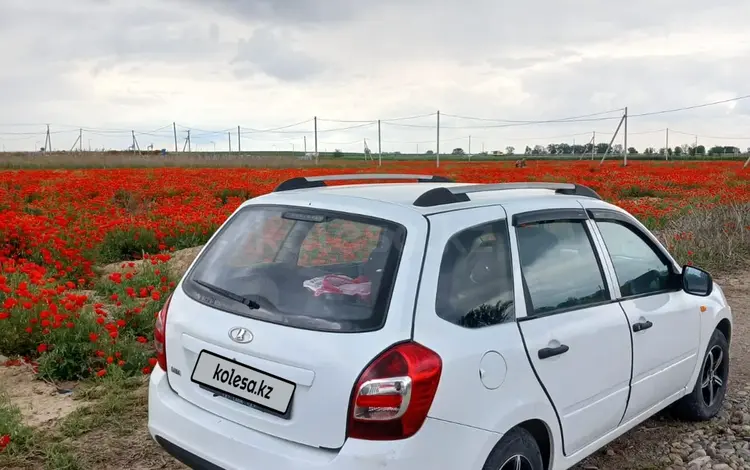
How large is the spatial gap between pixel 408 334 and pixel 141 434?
2.46 meters

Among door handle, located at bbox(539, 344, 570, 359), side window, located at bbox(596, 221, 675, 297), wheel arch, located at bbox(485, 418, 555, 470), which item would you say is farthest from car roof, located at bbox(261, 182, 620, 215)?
wheel arch, located at bbox(485, 418, 555, 470)

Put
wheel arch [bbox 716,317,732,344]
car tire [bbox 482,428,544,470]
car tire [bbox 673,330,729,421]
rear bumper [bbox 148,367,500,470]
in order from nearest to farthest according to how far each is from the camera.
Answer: rear bumper [bbox 148,367,500,470]
car tire [bbox 482,428,544,470]
car tire [bbox 673,330,729,421]
wheel arch [bbox 716,317,732,344]

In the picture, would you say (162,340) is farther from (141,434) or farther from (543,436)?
(543,436)

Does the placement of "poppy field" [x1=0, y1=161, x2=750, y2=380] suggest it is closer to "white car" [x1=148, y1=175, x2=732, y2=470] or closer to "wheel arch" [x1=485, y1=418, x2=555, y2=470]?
"white car" [x1=148, y1=175, x2=732, y2=470]

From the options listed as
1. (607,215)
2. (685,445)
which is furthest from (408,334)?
(685,445)

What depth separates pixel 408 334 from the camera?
7.83 ft

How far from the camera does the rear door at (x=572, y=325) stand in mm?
2900

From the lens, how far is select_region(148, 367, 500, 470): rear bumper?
7.50 ft

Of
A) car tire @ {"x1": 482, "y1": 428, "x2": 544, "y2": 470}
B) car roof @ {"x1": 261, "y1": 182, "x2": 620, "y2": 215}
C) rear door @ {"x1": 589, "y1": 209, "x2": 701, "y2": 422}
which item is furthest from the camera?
rear door @ {"x1": 589, "y1": 209, "x2": 701, "y2": 422}

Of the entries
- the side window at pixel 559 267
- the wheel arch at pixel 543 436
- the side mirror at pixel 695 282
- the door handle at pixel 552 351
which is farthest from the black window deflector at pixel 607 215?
the wheel arch at pixel 543 436

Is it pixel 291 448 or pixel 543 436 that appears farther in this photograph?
pixel 543 436

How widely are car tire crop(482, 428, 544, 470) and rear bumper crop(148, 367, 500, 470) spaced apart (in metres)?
0.08

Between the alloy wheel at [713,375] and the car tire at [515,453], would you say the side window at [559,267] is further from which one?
the alloy wheel at [713,375]

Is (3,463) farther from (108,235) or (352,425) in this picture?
(108,235)
